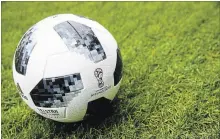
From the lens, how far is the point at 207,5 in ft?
15.1

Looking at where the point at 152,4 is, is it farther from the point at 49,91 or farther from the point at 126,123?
the point at 49,91

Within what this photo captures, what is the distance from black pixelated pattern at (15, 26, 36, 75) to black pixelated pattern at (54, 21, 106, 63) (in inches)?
7.6

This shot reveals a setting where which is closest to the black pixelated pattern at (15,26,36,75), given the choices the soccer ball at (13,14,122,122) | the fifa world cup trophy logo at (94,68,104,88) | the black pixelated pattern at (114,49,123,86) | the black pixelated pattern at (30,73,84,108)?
the soccer ball at (13,14,122,122)

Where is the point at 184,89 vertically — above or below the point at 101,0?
below

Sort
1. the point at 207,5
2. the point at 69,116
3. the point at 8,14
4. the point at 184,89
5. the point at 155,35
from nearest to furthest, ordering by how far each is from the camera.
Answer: the point at 69,116, the point at 184,89, the point at 155,35, the point at 207,5, the point at 8,14

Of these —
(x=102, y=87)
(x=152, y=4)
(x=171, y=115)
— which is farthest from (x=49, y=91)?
(x=152, y=4)

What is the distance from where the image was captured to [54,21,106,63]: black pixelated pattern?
8.00 feet

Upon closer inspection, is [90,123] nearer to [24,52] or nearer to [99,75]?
[99,75]

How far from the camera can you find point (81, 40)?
8.10 feet

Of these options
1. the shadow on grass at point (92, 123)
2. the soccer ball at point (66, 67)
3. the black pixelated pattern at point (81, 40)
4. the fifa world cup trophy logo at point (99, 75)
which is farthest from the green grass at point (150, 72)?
the black pixelated pattern at point (81, 40)

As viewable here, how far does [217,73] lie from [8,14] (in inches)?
119

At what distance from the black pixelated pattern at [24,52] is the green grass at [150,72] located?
554mm

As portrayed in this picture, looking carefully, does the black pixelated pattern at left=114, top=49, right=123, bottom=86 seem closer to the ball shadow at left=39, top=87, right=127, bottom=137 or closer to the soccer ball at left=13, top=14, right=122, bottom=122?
the soccer ball at left=13, top=14, right=122, bottom=122

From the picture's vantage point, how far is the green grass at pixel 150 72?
2.79 m
